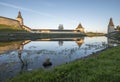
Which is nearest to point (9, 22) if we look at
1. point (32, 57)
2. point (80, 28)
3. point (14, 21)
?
point (14, 21)

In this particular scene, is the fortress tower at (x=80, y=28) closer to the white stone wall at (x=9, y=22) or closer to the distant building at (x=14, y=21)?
the distant building at (x=14, y=21)

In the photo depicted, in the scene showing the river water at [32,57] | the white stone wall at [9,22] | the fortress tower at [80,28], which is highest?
the white stone wall at [9,22]

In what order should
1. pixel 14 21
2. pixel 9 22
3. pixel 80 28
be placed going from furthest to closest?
pixel 80 28 → pixel 14 21 → pixel 9 22

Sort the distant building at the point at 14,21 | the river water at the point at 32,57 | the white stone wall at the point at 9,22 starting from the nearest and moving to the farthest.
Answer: the river water at the point at 32,57 < the white stone wall at the point at 9,22 < the distant building at the point at 14,21

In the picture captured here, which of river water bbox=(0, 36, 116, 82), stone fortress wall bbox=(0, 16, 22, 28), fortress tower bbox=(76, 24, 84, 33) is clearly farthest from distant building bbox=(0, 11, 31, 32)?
river water bbox=(0, 36, 116, 82)

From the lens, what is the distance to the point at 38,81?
847cm

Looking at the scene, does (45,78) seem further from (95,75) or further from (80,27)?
(80,27)

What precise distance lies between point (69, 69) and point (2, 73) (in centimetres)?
443

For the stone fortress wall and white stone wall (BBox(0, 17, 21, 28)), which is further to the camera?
white stone wall (BBox(0, 17, 21, 28))

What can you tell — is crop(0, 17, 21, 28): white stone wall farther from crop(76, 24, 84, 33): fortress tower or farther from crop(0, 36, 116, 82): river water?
crop(0, 36, 116, 82): river water

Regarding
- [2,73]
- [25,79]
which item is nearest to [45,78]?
→ [25,79]

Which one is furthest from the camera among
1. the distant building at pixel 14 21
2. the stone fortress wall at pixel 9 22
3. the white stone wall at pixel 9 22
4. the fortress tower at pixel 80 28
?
the fortress tower at pixel 80 28

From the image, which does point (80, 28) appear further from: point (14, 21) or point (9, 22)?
point (9, 22)

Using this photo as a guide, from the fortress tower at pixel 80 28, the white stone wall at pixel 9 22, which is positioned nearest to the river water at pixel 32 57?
the white stone wall at pixel 9 22
